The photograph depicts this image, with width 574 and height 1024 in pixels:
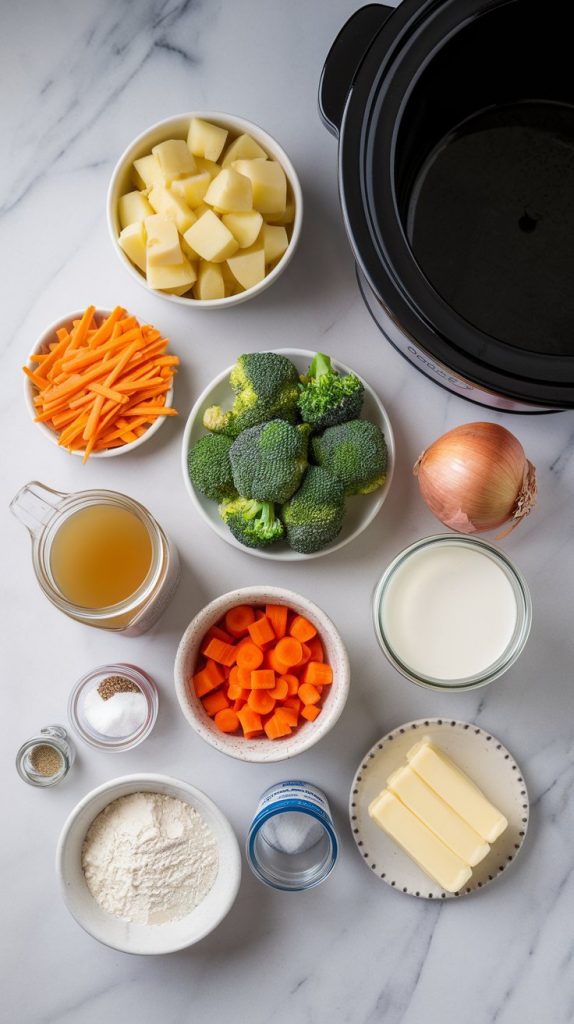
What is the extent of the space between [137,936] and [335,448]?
2.45 ft

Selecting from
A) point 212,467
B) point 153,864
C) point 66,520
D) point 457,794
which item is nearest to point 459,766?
point 457,794

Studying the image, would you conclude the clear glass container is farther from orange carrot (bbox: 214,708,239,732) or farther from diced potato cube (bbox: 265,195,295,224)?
diced potato cube (bbox: 265,195,295,224)

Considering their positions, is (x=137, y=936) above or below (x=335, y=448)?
below

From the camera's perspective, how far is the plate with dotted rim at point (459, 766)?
1.25 metres

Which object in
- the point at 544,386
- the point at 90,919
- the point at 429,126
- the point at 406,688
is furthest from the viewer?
the point at 406,688

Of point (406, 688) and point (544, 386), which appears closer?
point (544, 386)

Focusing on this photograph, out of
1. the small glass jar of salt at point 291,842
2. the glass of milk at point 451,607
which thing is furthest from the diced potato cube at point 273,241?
the small glass jar of salt at point 291,842

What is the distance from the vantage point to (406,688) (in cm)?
129

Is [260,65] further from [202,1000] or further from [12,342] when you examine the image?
[202,1000]

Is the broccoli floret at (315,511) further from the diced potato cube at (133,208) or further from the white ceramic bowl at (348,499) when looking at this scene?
the diced potato cube at (133,208)

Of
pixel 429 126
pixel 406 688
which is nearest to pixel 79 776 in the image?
pixel 406 688

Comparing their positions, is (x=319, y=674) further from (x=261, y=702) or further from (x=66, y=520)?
(x=66, y=520)

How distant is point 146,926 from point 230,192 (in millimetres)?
1039

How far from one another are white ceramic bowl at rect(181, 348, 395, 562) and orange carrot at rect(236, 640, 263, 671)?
0.13 m
